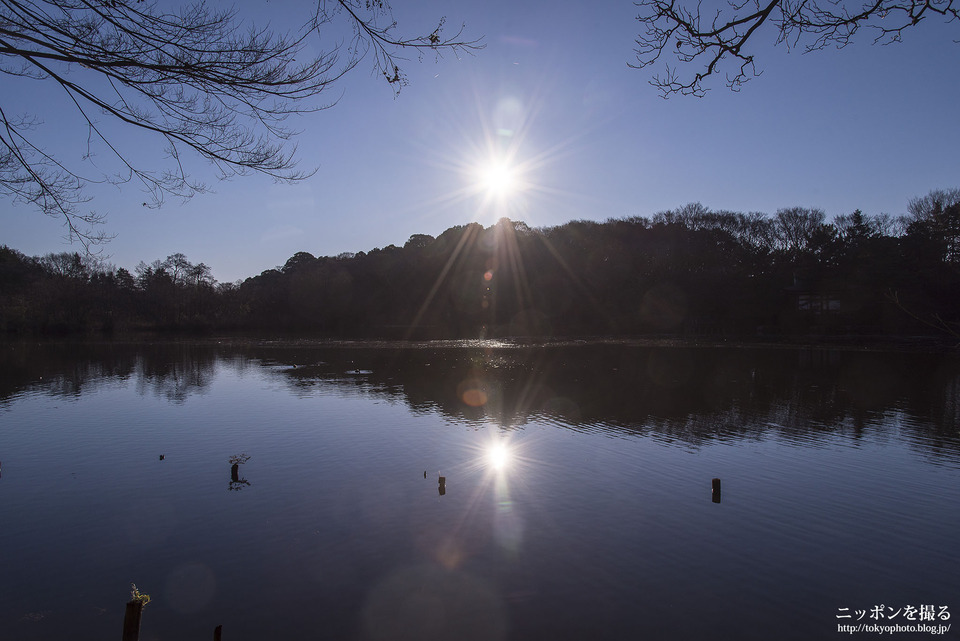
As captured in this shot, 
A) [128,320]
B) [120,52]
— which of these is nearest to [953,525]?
[120,52]

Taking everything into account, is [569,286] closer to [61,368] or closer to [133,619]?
[61,368]

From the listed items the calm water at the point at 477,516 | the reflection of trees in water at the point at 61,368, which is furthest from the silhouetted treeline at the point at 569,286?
the calm water at the point at 477,516

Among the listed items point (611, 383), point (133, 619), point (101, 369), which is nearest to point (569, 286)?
point (611, 383)

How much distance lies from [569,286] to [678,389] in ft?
122

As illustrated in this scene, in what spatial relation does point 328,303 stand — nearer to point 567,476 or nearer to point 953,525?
point 567,476

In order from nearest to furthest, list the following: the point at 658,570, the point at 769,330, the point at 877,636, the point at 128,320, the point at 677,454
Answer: the point at 877,636, the point at 658,570, the point at 677,454, the point at 769,330, the point at 128,320

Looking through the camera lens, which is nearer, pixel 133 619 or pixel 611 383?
pixel 133 619

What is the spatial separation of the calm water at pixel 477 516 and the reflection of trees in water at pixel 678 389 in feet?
0.68

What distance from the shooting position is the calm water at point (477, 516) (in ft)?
20.0

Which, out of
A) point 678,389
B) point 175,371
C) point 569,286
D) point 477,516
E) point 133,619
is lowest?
point 477,516

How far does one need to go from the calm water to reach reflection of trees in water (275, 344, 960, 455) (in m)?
0.21

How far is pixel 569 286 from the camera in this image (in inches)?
2295

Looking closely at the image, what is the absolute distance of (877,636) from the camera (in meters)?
5.71

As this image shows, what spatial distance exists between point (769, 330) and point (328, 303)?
158ft
